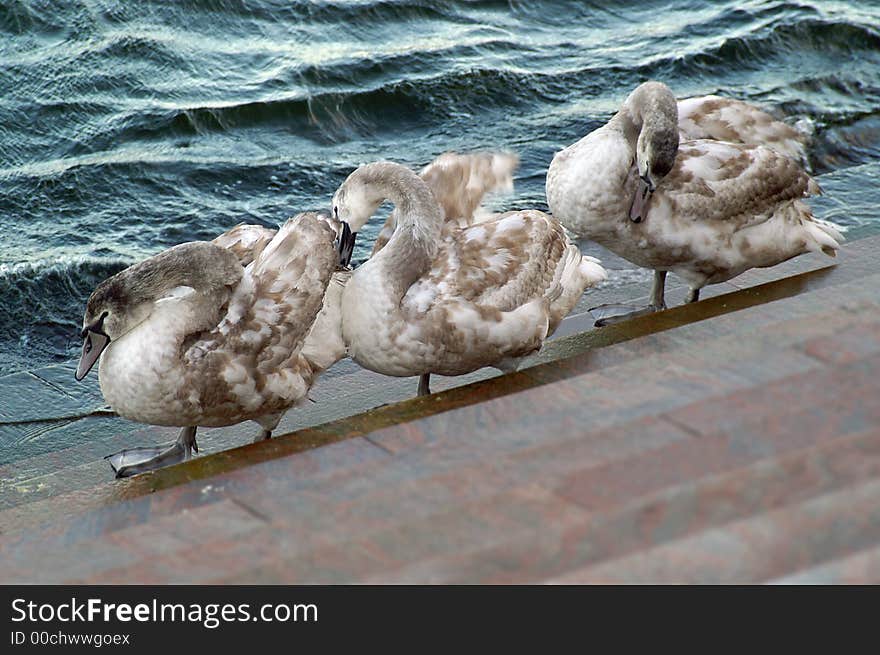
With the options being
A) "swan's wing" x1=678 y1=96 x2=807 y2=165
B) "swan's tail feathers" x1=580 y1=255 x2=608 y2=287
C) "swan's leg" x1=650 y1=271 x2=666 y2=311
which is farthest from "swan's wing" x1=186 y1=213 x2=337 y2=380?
"swan's wing" x1=678 y1=96 x2=807 y2=165

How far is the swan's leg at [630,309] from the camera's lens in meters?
6.64

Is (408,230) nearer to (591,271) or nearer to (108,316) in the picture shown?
(591,271)

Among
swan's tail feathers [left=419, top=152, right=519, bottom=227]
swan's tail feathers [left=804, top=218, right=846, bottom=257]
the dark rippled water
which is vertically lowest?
the dark rippled water

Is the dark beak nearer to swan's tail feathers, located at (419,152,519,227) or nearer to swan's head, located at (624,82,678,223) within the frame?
swan's tail feathers, located at (419,152,519,227)

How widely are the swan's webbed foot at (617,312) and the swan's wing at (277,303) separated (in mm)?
1591

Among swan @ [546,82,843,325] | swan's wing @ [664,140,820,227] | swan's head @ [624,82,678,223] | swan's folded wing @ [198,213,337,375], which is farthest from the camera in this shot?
swan's wing @ [664,140,820,227]

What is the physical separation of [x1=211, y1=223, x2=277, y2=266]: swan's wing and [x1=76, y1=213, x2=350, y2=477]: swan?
112mm

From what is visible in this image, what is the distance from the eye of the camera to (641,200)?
645 centimetres

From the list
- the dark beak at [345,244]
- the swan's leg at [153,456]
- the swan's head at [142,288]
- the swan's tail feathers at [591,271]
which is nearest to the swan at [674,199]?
the swan's tail feathers at [591,271]

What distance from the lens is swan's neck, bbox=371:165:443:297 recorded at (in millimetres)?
5648

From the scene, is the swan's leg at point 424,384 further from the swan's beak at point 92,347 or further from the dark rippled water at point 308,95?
the dark rippled water at point 308,95

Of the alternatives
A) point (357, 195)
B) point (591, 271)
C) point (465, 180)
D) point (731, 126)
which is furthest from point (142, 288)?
point (731, 126)
